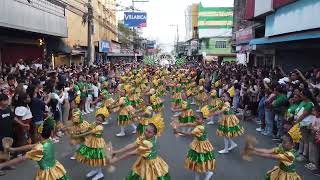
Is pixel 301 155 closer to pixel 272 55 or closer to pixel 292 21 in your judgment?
pixel 292 21

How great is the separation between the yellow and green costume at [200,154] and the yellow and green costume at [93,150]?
1.82m

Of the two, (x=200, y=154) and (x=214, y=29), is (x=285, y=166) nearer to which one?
(x=200, y=154)

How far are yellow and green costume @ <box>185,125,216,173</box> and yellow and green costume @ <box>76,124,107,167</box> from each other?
1822 millimetres

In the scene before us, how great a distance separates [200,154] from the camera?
26.9 feet

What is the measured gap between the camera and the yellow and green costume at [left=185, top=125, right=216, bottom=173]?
817 centimetres

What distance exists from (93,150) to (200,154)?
7.27 ft

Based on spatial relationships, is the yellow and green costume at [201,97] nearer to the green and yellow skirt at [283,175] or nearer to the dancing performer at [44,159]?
the green and yellow skirt at [283,175]

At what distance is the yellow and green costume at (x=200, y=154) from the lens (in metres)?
8.17

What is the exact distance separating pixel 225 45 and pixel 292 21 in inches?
2006

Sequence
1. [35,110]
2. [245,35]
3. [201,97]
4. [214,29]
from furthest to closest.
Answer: [214,29] < [245,35] < [201,97] < [35,110]

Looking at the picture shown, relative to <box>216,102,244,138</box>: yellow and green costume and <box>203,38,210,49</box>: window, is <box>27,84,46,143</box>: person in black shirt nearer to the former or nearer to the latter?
<box>216,102,244,138</box>: yellow and green costume

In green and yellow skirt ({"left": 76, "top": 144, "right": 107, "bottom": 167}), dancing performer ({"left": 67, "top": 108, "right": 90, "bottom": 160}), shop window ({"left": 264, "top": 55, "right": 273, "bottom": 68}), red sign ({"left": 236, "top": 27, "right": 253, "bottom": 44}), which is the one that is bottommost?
green and yellow skirt ({"left": 76, "top": 144, "right": 107, "bottom": 167})

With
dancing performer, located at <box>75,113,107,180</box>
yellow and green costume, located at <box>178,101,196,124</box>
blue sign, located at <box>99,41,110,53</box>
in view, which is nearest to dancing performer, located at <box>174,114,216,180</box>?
dancing performer, located at <box>75,113,107,180</box>

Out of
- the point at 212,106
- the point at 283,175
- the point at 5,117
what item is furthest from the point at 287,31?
the point at 283,175
